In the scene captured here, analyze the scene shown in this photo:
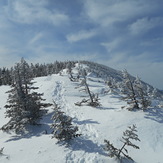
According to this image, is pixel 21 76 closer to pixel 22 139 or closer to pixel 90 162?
pixel 22 139

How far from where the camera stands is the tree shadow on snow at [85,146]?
15.3 m

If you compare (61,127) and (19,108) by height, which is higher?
(19,108)

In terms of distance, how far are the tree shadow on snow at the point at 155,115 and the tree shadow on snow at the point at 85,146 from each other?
39.2 ft

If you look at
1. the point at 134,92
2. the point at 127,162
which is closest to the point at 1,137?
the point at 127,162

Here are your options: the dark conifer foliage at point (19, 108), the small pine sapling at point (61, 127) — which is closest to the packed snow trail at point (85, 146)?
the small pine sapling at point (61, 127)

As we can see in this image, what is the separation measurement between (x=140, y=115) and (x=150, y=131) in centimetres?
431

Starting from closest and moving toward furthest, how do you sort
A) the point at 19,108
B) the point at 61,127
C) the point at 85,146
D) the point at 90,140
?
the point at 61,127
the point at 85,146
the point at 90,140
the point at 19,108

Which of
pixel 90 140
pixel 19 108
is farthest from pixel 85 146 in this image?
pixel 19 108

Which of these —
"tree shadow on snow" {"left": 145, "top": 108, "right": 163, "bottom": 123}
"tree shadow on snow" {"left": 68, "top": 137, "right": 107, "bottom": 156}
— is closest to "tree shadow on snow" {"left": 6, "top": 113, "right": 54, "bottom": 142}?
"tree shadow on snow" {"left": 68, "top": 137, "right": 107, "bottom": 156}

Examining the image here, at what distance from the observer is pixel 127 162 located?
1440 cm

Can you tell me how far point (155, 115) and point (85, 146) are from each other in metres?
14.6

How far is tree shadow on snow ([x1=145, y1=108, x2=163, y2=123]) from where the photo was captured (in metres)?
24.1

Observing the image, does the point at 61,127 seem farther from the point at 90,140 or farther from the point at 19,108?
the point at 19,108

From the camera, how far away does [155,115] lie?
25281 mm
